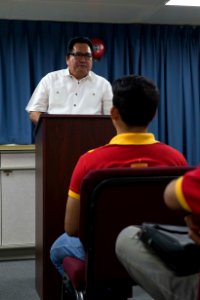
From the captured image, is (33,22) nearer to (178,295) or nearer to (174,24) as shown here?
(174,24)

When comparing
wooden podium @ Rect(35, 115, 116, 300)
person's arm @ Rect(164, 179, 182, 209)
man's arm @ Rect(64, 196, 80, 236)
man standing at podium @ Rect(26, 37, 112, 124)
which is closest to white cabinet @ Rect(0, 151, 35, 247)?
man standing at podium @ Rect(26, 37, 112, 124)

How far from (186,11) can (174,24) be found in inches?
20.0

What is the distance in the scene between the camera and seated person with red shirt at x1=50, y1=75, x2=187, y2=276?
1541mm

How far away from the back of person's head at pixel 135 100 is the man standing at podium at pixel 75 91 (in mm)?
1632

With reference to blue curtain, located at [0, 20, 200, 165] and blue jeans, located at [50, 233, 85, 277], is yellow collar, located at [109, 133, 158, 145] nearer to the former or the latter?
blue jeans, located at [50, 233, 85, 277]

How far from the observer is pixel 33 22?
4.62 metres

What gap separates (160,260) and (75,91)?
2.32 meters

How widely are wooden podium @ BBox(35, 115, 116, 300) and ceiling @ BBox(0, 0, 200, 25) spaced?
225 cm

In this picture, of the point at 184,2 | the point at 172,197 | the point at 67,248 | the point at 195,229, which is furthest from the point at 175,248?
the point at 184,2

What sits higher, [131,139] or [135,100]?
[135,100]

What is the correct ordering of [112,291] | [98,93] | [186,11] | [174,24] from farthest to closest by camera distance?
[174,24] < [186,11] < [98,93] < [112,291]

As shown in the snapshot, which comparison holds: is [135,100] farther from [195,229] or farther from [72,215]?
[195,229]

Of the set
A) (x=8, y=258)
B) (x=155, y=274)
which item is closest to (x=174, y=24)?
(x=8, y=258)

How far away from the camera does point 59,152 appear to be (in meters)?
2.13
